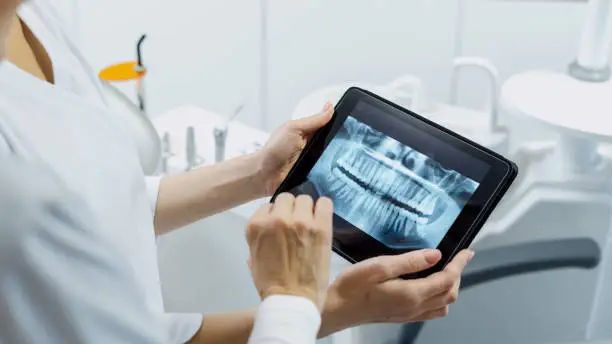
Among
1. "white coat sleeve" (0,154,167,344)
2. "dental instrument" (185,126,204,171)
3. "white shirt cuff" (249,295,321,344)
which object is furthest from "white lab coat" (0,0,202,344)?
"dental instrument" (185,126,204,171)

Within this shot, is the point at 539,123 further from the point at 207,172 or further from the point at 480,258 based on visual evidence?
the point at 207,172

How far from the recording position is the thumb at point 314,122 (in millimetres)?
955

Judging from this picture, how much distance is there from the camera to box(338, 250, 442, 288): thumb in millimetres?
812

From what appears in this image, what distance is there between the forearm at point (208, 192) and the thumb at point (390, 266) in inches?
10.5

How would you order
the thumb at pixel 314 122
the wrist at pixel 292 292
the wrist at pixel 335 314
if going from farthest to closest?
the thumb at pixel 314 122 → the wrist at pixel 335 314 → the wrist at pixel 292 292

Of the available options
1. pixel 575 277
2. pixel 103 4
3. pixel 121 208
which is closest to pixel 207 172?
pixel 121 208

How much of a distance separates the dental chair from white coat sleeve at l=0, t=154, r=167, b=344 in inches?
29.7

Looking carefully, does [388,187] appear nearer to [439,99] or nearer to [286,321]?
[286,321]

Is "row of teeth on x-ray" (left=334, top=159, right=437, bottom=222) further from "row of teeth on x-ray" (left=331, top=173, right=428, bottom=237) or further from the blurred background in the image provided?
the blurred background

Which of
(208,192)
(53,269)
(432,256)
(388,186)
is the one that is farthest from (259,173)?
(53,269)

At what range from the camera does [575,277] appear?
1.46 metres

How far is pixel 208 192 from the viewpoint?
105 centimetres

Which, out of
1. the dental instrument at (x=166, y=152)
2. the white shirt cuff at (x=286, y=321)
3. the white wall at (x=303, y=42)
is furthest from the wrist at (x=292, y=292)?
the white wall at (x=303, y=42)

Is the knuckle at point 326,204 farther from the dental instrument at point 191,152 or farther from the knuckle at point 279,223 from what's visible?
the dental instrument at point 191,152
